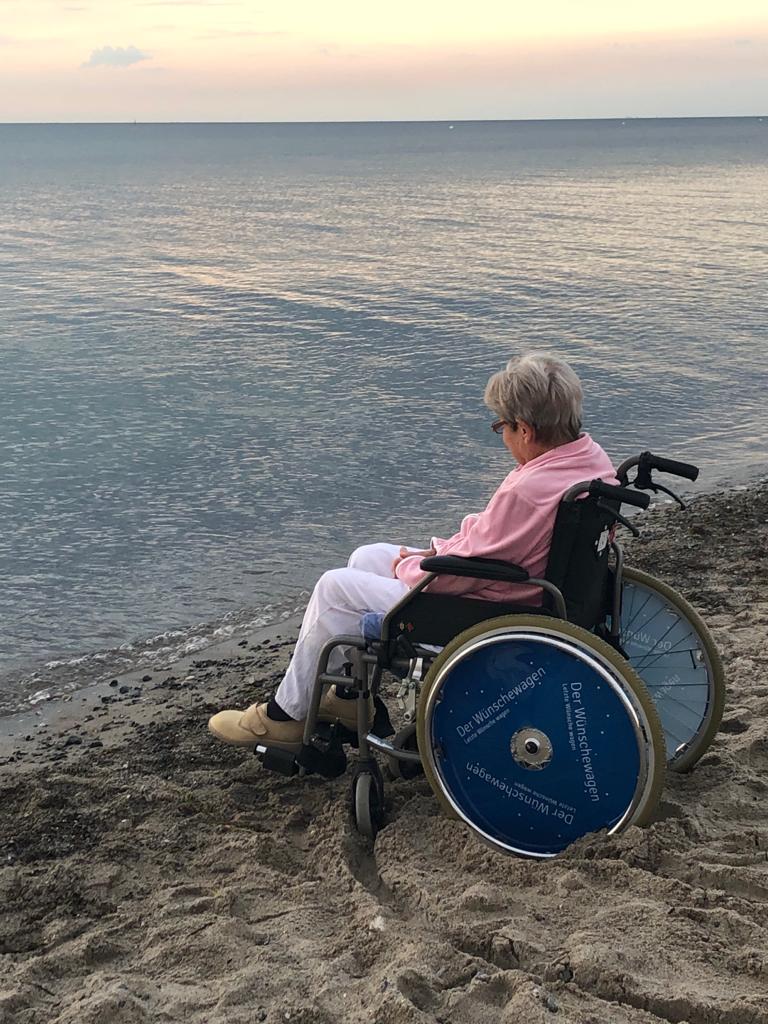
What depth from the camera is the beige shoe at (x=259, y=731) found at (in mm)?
3908

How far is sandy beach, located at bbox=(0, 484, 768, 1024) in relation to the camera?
2.61 meters

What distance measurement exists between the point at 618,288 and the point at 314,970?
21181 millimetres

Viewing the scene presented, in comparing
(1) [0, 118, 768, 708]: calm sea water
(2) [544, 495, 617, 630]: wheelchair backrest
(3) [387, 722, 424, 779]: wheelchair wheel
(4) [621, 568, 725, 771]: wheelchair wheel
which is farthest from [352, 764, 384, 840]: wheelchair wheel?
(1) [0, 118, 768, 708]: calm sea water

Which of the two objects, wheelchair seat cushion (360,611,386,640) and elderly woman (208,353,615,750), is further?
wheelchair seat cushion (360,611,386,640)

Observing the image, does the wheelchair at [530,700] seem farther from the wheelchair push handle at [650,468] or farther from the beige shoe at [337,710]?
the beige shoe at [337,710]

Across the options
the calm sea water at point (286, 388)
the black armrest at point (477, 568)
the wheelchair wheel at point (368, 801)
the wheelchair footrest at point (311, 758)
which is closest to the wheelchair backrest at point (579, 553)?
the black armrest at point (477, 568)

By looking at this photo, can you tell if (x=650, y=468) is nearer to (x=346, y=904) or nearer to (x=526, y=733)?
(x=526, y=733)

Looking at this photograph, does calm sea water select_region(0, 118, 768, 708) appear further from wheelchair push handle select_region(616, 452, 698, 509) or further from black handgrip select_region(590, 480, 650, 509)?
black handgrip select_region(590, 480, 650, 509)

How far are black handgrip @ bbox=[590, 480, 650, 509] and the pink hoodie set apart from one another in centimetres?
12

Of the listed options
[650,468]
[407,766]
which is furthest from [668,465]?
[407,766]

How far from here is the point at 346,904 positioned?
314cm

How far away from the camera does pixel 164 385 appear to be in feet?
44.3

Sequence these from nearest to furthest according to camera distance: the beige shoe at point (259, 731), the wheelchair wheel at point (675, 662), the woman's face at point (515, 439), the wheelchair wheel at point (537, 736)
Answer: the wheelchair wheel at point (537, 736) < the woman's face at point (515, 439) < the wheelchair wheel at point (675, 662) < the beige shoe at point (259, 731)

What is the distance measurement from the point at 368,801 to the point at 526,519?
1.04 meters
